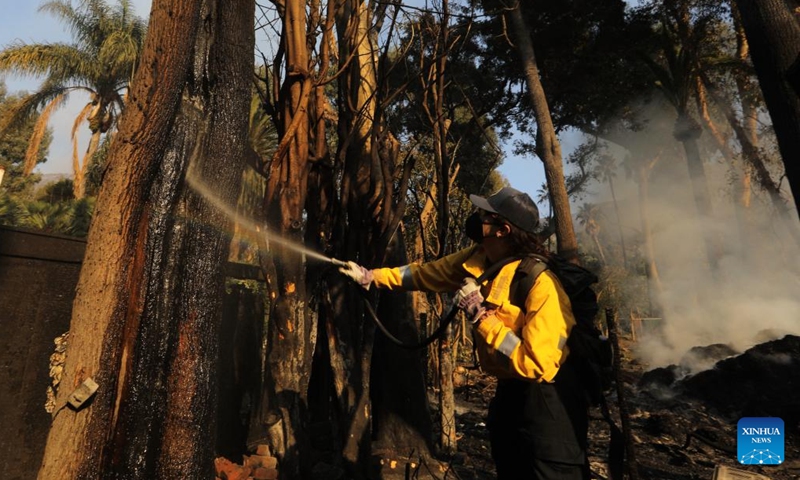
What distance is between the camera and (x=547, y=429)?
8.41ft

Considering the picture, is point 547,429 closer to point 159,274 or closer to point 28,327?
point 159,274

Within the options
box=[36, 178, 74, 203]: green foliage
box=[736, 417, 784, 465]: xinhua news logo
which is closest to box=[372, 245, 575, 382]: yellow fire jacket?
box=[736, 417, 784, 465]: xinhua news logo

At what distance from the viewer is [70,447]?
229 cm

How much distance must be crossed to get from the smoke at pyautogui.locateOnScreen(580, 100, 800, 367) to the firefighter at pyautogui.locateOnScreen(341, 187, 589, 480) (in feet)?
65.9

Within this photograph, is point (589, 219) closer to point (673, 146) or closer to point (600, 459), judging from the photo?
point (673, 146)

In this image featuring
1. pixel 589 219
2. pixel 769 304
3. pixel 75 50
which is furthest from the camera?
pixel 589 219

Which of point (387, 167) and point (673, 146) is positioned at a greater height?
point (673, 146)

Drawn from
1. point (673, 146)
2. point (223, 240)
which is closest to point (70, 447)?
point (223, 240)

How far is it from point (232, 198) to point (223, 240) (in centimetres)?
26

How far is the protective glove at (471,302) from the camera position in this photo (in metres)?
2.59

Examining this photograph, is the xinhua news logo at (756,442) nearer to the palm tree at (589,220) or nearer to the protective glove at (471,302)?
the protective glove at (471,302)

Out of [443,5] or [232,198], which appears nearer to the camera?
[232,198]

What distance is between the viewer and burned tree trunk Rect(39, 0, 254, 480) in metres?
2.37

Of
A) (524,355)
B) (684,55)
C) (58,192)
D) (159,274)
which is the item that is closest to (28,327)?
(159,274)
